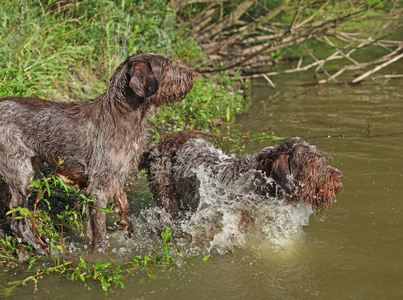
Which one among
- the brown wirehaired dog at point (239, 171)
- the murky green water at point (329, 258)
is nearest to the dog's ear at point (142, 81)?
the brown wirehaired dog at point (239, 171)

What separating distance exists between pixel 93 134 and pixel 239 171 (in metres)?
1.64

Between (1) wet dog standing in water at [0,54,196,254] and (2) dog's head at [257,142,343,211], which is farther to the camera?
(1) wet dog standing in water at [0,54,196,254]

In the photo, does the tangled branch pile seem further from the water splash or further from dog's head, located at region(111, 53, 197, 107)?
the water splash

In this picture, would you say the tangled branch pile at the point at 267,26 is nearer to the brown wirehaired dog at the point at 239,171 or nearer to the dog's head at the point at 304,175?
the brown wirehaired dog at the point at 239,171

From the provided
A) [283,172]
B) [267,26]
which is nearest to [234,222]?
[283,172]

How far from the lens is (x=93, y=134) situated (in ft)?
18.1

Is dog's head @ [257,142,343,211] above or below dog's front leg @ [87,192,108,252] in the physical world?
above

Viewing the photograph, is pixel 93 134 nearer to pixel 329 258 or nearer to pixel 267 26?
pixel 329 258

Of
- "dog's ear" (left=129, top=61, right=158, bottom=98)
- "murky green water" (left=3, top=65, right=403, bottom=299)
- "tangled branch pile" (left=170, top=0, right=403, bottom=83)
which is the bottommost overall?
"murky green water" (left=3, top=65, right=403, bottom=299)

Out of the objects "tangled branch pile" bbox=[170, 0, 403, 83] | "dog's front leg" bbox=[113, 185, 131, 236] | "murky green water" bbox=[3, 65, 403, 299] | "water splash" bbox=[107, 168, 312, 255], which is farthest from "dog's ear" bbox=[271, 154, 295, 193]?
"tangled branch pile" bbox=[170, 0, 403, 83]

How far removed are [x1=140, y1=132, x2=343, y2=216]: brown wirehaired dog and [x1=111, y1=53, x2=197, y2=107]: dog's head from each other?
0.78 m

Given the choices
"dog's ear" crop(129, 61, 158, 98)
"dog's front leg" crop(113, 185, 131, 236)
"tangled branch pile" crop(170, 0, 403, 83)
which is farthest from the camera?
"tangled branch pile" crop(170, 0, 403, 83)

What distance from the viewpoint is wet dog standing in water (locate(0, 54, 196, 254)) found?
18.0 ft

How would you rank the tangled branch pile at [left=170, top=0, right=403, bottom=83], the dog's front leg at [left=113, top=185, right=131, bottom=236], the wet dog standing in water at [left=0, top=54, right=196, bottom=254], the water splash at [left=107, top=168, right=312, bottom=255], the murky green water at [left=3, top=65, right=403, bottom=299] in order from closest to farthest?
the murky green water at [left=3, top=65, right=403, bottom=299] < the wet dog standing in water at [left=0, top=54, right=196, bottom=254] < the water splash at [left=107, top=168, right=312, bottom=255] < the dog's front leg at [left=113, top=185, right=131, bottom=236] < the tangled branch pile at [left=170, top=0, right=403, bottom=83]
